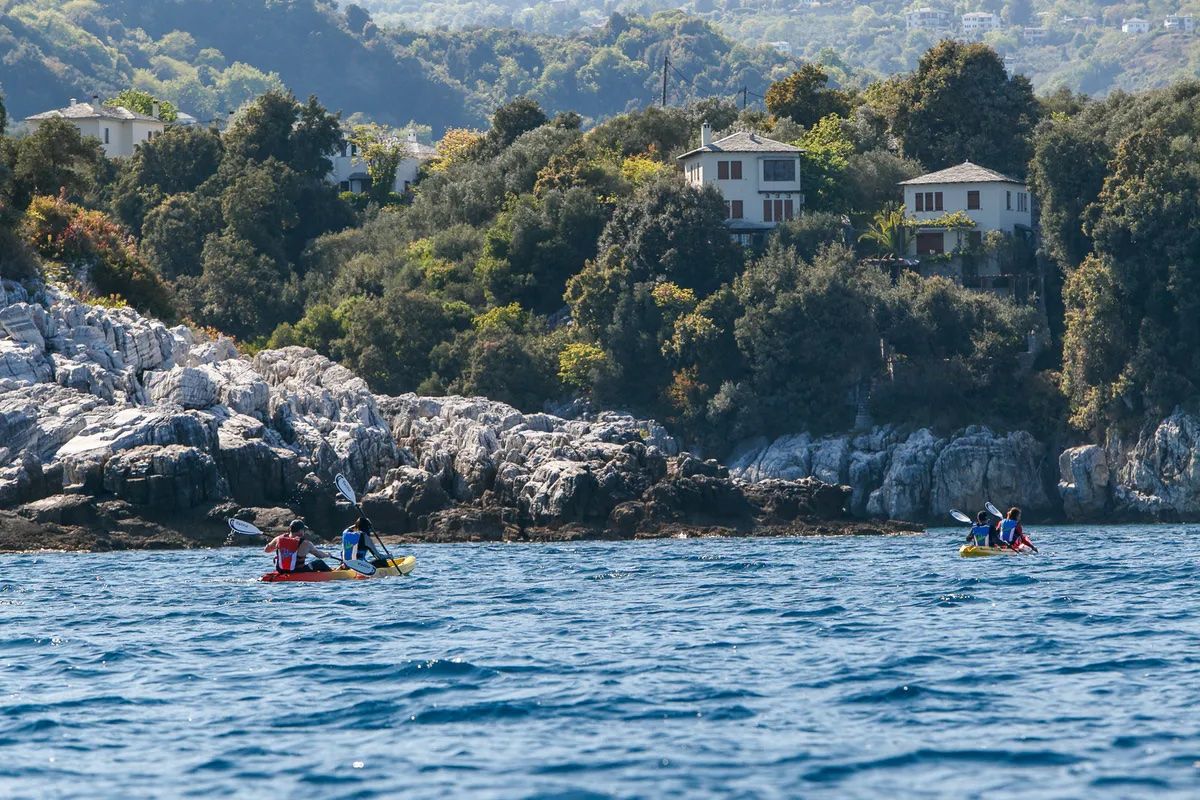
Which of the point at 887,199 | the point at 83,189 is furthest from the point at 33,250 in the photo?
the point at 887,199

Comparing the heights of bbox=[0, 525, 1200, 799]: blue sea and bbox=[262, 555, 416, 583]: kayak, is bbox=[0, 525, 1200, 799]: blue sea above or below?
below

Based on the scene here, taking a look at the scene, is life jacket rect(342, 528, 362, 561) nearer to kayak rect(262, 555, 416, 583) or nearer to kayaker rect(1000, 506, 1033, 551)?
kayak rect(262, 555, 416, 583)

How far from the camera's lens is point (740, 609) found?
36.0 meters

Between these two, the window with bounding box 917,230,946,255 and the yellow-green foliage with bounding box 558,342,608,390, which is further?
the window with bounding box 917,230,946,255

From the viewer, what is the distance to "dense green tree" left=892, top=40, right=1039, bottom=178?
95.9 metres

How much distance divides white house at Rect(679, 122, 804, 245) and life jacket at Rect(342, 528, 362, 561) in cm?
5037

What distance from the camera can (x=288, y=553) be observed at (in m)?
41.8

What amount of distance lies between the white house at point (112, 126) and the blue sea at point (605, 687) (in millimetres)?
73563

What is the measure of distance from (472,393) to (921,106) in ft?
92.5

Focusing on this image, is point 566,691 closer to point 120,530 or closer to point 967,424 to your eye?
point 120,530

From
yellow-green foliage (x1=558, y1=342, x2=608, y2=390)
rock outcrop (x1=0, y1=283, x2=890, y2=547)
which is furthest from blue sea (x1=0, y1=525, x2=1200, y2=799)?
yellow-green foliage (x1=558, y1=342, x2=608, y2=390)

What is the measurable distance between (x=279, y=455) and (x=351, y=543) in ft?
49.2

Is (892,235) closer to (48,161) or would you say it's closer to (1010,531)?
(48,161)

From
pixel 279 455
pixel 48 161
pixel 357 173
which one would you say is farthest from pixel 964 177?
pixel 279 455
